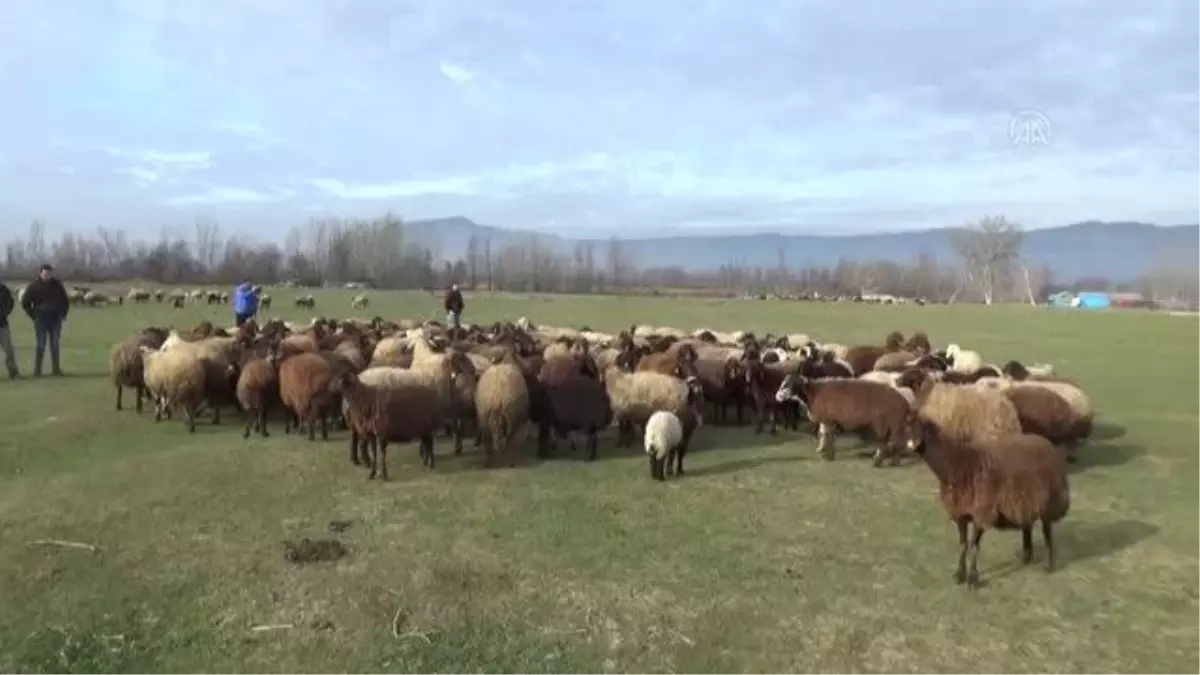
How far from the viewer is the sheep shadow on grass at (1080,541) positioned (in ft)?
31.3

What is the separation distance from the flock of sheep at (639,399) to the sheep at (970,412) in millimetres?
23

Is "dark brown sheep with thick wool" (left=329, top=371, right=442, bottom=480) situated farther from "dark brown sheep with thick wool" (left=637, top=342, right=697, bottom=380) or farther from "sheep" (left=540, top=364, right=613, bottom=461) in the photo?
"dark brown sheep with thick wool" (left=637, top=342, right=697, bottom=380)

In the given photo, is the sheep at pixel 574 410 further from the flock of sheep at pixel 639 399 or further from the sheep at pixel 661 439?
the sheep at pixel 661 439

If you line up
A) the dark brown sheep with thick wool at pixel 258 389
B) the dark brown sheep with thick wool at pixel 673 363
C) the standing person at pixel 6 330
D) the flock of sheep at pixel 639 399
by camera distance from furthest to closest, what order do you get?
the standing person at pixel 6 330 → the dark brown sheep with thick wool at pixel 673 363 → the dark brown sheep with thick wool at pixel 258 389 → the flock of sheep at pixel 639 399

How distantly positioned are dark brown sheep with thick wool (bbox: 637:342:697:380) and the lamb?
632 cm

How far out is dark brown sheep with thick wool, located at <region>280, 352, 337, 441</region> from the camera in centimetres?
1520

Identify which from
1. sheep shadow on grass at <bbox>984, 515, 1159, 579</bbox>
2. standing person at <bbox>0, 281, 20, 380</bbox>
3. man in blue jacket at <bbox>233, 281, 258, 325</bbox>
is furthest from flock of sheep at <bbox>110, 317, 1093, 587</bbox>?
man in blue jacket at <bbox>233, 281, 258, 325</bbox>

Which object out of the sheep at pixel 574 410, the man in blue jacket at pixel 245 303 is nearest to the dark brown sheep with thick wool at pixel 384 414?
the sheep at pixel 574 410

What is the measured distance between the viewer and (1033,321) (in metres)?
55.5

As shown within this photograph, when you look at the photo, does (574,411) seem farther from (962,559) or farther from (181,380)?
(181,380)

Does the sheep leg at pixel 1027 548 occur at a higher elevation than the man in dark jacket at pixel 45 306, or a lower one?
lower

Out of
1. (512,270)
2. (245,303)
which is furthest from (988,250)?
(245,303)

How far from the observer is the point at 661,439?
1268cm

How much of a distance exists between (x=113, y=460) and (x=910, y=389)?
40.0 ft
